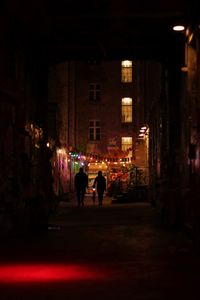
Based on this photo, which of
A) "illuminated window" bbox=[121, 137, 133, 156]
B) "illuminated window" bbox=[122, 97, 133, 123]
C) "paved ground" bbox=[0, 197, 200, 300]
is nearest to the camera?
"paved ground" bbox=[0, 197, 200, 300]

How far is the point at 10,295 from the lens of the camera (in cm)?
927

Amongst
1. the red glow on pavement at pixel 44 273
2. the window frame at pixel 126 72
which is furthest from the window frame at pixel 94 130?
the red glow on pavement at pixel 44 273

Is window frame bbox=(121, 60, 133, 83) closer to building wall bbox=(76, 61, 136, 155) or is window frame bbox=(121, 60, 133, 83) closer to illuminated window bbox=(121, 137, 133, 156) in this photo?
building wall bbox=(76, 61, 136, 155)

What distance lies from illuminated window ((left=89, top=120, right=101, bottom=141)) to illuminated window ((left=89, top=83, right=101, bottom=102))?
2.11 metres

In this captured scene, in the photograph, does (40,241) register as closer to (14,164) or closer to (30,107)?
(14,164)

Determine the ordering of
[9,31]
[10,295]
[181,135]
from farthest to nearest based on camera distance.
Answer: [181,135] < [9,31] < [10,295]

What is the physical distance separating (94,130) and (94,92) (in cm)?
363

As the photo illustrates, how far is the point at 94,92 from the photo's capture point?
62.3 m

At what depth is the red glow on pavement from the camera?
35.0ft

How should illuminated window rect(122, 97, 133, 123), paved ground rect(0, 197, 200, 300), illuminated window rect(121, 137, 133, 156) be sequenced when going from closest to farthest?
paved ground rect(0, 197, 200, 300) → illuminated window rect(121, 137, 133, 156) → illuminated window rect(122, 97, 133, 123)

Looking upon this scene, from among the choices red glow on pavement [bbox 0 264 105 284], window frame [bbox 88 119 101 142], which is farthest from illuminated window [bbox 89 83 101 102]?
red glow on pavement [bbox 0 264 105 284]

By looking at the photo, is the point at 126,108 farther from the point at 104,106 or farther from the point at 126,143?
the point at 126,143

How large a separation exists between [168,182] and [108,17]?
7.55 m

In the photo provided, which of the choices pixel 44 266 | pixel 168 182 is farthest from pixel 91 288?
pixel 168 182
